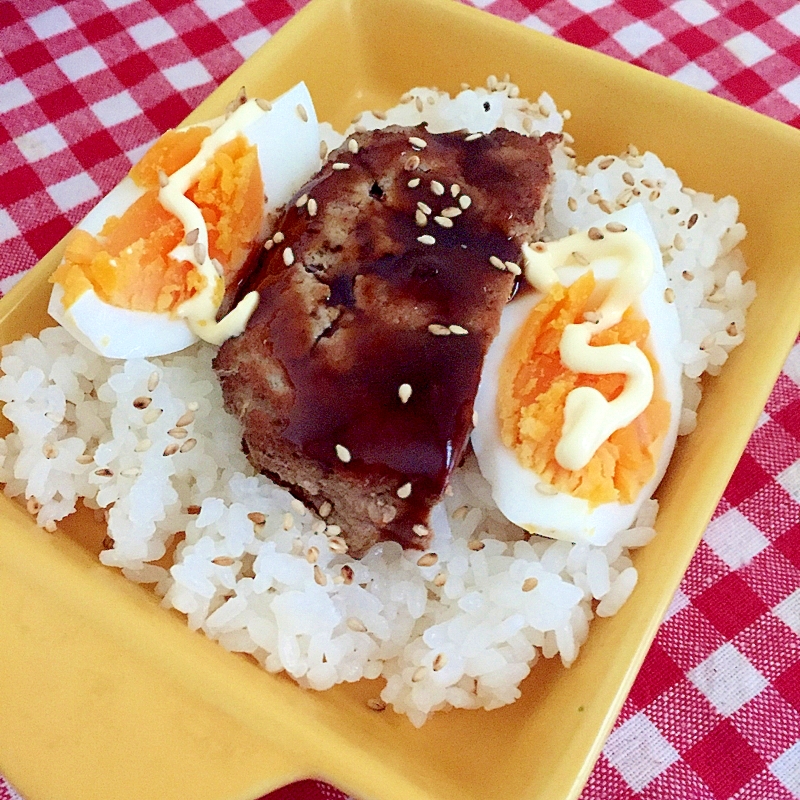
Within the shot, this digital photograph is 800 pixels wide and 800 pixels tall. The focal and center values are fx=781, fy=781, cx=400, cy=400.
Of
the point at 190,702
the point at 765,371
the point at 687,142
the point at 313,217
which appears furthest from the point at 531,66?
the point at 190,702

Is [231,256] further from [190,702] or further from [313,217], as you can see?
[190,702]

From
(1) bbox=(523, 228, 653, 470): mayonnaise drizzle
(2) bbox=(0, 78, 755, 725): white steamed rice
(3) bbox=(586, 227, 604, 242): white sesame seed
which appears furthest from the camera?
(3) bbox=(586, 227, 604, 242): white sesame seed

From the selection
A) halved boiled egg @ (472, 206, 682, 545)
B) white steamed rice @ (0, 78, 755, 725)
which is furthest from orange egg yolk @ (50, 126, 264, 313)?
halved boiled egg @ (472, 206, 682, 545)

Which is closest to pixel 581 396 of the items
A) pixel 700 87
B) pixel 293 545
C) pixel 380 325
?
pixel 380 325

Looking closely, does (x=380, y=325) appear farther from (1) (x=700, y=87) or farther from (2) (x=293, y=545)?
(1) (x=700, y=87)

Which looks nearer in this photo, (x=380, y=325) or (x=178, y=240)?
(x=380, y=325)

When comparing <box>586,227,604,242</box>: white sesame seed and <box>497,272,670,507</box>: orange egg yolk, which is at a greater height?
<box>586,227,604,242</box>: white sesame seed

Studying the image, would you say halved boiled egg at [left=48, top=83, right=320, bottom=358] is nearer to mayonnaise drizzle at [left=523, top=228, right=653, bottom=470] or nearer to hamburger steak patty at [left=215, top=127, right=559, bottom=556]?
hamburger steak patty at [left=215, top=127, right=559, bottom=556]

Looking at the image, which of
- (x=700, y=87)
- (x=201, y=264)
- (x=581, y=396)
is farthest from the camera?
(x=700, y=87)
